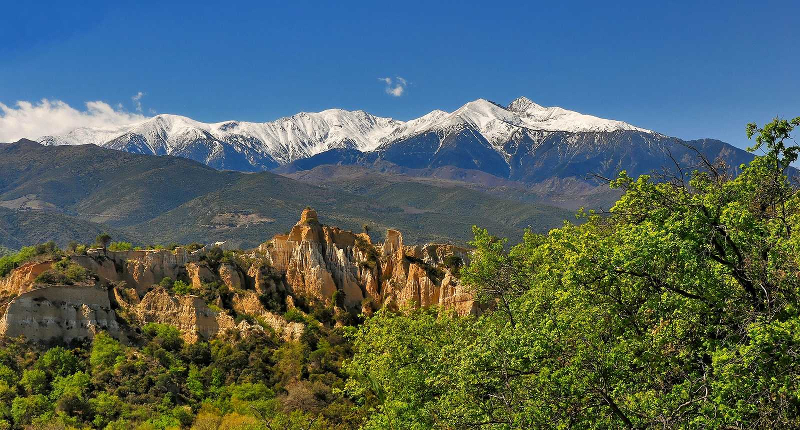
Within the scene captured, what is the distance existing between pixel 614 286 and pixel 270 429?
57.1 ft

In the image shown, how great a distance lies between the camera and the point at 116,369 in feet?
157

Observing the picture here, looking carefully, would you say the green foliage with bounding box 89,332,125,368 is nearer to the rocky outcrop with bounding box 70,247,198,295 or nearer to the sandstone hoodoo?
the sandstone hoodoo

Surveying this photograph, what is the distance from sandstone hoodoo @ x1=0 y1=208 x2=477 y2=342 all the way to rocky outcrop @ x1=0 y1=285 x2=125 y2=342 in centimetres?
7

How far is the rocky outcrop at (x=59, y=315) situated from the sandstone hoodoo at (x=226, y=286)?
67 mm

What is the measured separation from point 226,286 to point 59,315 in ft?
49.8

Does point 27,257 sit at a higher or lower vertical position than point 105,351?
higher

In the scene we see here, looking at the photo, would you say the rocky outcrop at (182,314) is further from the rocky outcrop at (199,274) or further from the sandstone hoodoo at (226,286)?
the rocky outcrop at (199,274)

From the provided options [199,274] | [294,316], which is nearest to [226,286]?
[199,274]

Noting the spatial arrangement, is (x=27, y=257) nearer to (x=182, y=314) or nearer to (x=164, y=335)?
(x=182, y=314)

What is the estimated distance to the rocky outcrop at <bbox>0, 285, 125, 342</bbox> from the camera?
5003 cm

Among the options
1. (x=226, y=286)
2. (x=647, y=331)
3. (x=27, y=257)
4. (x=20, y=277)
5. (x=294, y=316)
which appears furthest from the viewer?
(x=27, y=257)

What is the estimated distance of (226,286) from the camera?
209 feet

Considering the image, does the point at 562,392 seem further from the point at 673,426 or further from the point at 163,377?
the point at 163,377

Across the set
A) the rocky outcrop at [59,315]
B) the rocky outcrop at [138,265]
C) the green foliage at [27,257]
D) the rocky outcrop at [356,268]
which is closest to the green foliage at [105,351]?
the rocky outcrop at [59,315]
